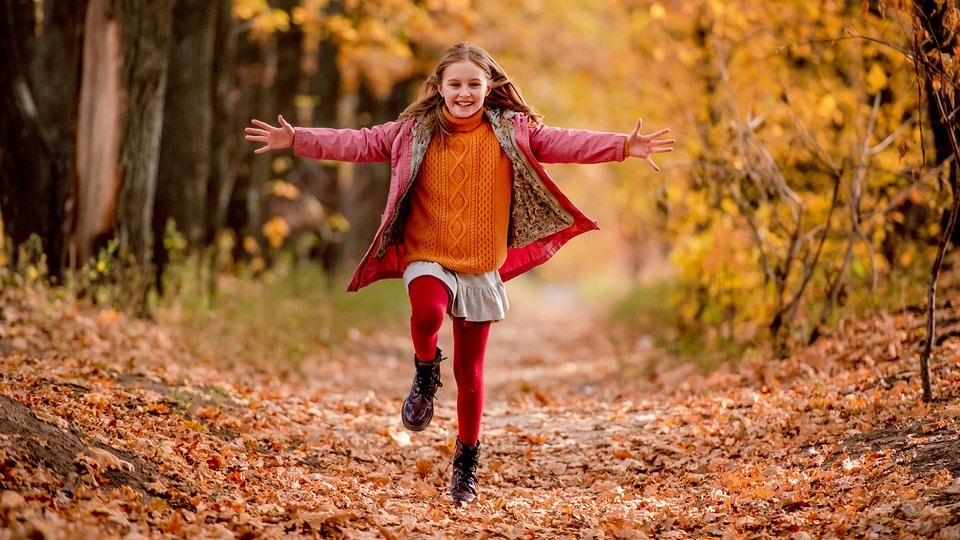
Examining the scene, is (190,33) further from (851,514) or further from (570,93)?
(570,93)

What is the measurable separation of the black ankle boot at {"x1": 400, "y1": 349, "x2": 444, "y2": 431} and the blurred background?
273 cm

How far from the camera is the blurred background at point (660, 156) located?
302 inches

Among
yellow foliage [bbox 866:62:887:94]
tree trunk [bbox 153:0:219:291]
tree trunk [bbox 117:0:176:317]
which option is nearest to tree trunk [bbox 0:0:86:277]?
→ tree trunk [bbox 117:0:176:317]

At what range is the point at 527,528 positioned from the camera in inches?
174

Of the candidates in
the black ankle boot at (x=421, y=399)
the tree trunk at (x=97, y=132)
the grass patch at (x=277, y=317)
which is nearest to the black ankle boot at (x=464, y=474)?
the black ankle boot at (x=421, y=399)

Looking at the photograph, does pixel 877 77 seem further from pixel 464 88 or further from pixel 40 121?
pixel 40 121

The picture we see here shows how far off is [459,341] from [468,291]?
0.92 feet

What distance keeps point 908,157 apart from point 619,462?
452 cm

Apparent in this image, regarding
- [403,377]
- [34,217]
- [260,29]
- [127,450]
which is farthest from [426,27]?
[127,450]

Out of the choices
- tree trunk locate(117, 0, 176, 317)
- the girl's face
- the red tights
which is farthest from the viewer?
tree trunk locate(117, 0, 176, 317)

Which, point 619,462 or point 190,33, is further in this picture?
point 190,33

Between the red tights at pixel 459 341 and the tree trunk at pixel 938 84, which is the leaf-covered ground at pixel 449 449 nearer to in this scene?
the tree trunk at pixel 938 84

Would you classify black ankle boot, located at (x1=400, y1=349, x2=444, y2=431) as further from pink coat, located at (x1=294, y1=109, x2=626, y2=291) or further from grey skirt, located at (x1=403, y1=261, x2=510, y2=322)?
pink coat, located at (x1=294, y1=109, x2=626, y2=291)

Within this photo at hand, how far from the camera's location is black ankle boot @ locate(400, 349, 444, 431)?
16.1 ft
